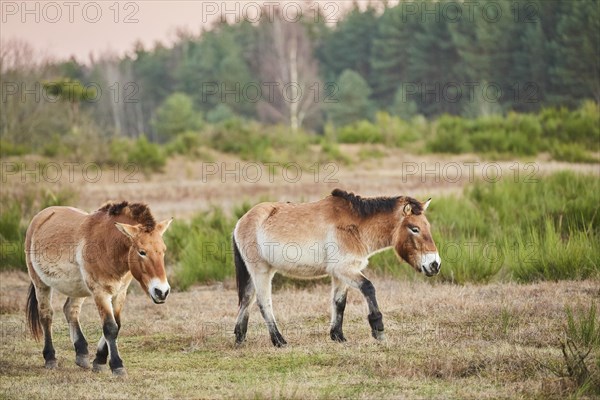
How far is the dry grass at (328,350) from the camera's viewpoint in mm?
6801

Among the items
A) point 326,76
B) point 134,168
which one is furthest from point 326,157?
point 326,76

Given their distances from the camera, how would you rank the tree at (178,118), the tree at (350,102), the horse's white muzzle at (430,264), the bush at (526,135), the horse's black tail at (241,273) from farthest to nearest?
the tree at (350,102) → the tree at (178,118) → the bush at (526,135) → the horse's black tail at (241,273) → the horse's white muzzle at (430,264)

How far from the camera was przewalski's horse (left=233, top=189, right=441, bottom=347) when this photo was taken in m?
8.37

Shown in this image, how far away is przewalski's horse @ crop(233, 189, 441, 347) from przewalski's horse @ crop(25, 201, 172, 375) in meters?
1.27

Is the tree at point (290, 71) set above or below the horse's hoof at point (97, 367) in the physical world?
above

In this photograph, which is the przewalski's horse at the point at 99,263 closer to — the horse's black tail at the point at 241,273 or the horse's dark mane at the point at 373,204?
the horse's black tail at the point at 241,273

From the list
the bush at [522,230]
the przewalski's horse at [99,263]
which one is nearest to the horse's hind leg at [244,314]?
the przewalski's horse at [99,263]

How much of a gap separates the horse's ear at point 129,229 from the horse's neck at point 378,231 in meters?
2.45

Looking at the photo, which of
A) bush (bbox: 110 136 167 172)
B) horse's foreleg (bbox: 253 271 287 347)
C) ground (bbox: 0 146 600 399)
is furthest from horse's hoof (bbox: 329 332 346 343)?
bush (bbox: 110 136 167 172)

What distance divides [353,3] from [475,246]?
2591 inches

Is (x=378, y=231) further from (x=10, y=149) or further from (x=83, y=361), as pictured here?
(x=10, y=149)

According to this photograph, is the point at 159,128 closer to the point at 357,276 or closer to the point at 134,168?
the point at 134,168

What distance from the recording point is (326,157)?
95.8 ft

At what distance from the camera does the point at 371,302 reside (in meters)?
8.17
